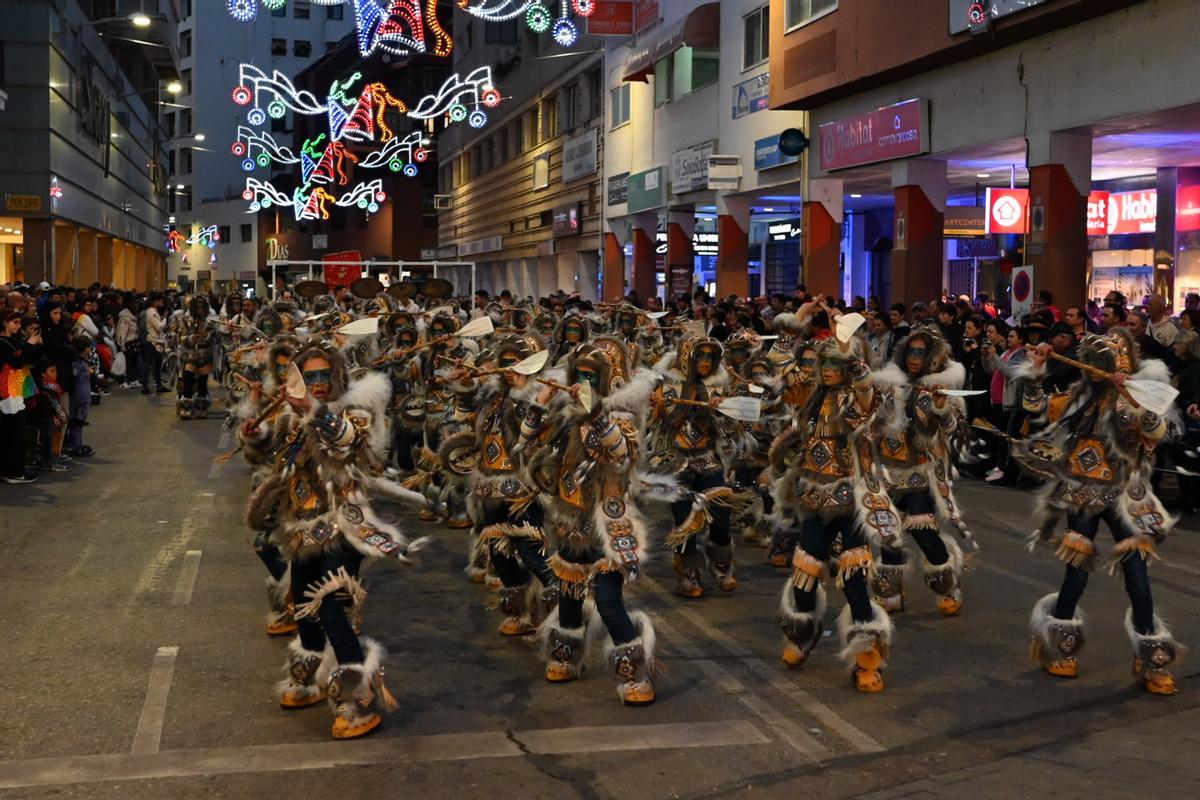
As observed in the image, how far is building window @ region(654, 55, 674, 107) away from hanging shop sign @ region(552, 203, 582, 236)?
7.51 meters

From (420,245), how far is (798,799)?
70625mm

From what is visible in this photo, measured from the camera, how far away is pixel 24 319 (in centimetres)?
1541

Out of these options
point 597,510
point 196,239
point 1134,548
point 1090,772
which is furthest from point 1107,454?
point 196,239

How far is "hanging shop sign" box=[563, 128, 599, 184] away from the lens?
133 ft

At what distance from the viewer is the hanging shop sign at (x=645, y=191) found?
34344mm

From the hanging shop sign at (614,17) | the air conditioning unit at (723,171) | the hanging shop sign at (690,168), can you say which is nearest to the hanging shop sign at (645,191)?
the hanging shop sign at (690,168)

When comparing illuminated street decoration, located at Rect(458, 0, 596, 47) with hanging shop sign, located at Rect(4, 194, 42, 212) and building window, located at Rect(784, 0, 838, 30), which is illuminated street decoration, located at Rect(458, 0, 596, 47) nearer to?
building window, located at Rect(784, 0, 838, 30)

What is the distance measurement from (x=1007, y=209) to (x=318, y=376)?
→ 17.5m

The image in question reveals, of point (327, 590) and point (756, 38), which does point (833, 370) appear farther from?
point (756, 38)

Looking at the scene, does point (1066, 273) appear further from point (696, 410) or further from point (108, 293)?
point (108, 293)

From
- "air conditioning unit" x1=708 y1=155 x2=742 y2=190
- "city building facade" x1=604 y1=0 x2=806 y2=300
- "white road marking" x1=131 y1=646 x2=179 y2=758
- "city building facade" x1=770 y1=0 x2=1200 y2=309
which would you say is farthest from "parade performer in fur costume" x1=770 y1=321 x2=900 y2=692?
"air conditioning unit" x1=708 y1=155 x2=742 y2=190

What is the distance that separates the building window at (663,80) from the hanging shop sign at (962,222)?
10804mm

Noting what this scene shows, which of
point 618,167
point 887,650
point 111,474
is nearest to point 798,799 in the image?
point 887,650

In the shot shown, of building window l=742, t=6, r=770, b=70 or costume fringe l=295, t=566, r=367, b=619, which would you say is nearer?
costume fringe l=295, t=566, r=367, b=619
